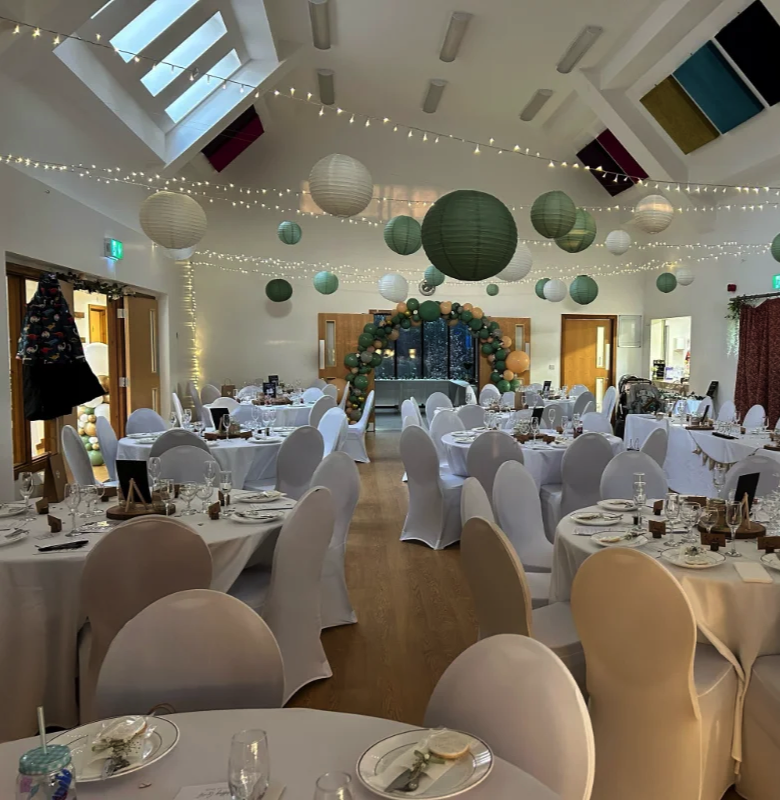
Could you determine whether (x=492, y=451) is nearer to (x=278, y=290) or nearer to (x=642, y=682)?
(x=642, y=682)

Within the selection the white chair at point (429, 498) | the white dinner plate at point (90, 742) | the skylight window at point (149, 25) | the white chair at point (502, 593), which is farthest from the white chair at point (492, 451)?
the skylight window at point (149, 25)

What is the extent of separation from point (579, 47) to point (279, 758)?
366 inches

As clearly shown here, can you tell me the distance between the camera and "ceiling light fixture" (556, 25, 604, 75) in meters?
8.30

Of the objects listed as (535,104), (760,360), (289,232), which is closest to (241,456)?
(289,232)

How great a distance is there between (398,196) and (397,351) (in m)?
4.36

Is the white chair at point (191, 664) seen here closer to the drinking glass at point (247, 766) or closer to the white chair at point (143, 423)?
the drinking glass at point (247, 766)

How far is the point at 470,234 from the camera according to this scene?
4137 millimetres

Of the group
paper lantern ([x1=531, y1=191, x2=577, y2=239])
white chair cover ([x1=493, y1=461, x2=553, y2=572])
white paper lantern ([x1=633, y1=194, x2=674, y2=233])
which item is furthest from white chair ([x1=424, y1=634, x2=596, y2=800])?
white paper lantern ([x1=633, y1=194, x2=674, y2=233])

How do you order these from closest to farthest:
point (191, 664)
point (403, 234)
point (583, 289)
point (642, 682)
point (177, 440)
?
point (191, 664), point (642, 682), point (177, 440), point (403, 234), point (583, 289)

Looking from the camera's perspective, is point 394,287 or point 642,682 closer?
point 642,682

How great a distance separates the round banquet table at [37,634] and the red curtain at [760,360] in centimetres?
971

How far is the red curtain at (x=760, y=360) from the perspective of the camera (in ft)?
32.0

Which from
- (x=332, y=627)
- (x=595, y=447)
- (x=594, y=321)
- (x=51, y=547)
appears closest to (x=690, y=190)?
(x=594, y=321)

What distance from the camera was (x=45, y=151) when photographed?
633 centimetres
